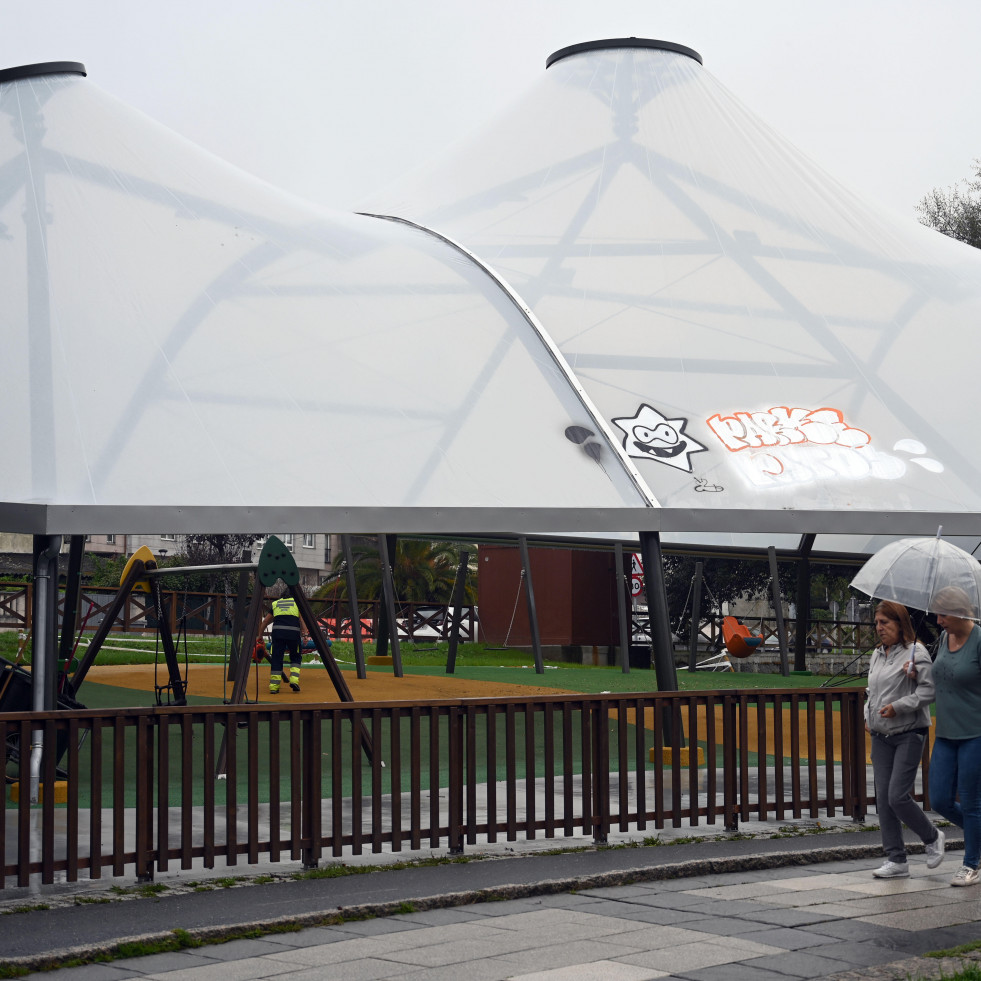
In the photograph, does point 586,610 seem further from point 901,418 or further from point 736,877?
point 736,877

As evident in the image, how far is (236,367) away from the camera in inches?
476

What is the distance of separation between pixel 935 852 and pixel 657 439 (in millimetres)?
6622

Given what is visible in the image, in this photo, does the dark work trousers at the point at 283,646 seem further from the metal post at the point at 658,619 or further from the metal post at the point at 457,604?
the metal post at the point at 658,619

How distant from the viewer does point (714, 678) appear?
2456cm

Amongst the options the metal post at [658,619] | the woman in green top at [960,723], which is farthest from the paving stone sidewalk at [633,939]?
the metal post at [658,619]

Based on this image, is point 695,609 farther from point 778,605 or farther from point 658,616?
point 658,616

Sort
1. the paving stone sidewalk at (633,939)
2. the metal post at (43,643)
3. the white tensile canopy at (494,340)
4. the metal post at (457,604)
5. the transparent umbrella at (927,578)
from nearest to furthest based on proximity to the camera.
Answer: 1. the paving stone sidewalk at (633,939)
2. the transparent umbrella at (927,578)
3. the metal post at (43,643)
4. the white tensile canopy at (494,340)
5. the metal post at (457,604)

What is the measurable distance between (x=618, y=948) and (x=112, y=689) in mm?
14572

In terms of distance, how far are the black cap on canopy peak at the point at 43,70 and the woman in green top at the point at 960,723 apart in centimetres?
1183

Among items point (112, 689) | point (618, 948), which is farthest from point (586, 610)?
point (618, 948)

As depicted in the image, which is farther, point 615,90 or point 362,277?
point 615,90

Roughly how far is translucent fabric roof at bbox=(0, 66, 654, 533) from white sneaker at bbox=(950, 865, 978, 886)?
17.9 ft

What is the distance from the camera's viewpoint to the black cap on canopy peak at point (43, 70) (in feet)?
47.3

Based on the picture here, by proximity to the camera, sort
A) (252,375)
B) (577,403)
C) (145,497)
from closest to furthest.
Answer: (145,497) → (252,375) → (577,403)
